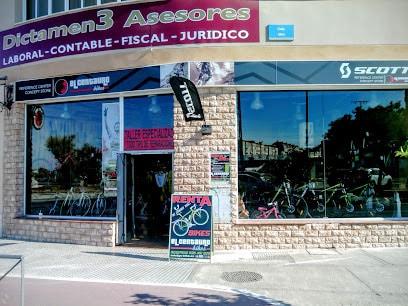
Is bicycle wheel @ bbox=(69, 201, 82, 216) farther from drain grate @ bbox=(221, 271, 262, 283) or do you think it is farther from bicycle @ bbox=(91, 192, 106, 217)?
drain grate @ bbox=(221, 271, 262, 283)

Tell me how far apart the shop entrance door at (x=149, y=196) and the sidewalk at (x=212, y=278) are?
138cm

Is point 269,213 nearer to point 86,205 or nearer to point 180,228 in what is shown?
point 180,228

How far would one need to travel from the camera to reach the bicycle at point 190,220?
8938 mm

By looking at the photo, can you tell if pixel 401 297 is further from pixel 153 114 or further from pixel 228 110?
pixel 153 114

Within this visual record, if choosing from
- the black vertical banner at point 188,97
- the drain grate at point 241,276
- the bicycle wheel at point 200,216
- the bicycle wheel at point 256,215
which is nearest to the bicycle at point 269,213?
the bicycle wheel at point 256,215

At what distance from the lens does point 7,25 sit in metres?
12.1

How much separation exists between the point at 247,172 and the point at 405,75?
180 inches

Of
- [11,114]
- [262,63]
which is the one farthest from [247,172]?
[11,114]

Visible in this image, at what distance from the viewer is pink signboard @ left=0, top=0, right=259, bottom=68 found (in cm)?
1005

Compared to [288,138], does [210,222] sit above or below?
below

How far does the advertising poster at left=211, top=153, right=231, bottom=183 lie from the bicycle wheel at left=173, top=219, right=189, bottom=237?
1451 millimetres

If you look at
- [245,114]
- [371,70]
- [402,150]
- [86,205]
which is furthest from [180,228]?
[371,70]

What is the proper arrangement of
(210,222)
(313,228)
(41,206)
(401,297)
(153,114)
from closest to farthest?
(401,297), (210,222), (313,228), (153,114), (41,206)

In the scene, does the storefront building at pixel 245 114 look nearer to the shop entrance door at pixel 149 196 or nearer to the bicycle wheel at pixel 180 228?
the shop entrance door at pixel 149 196
